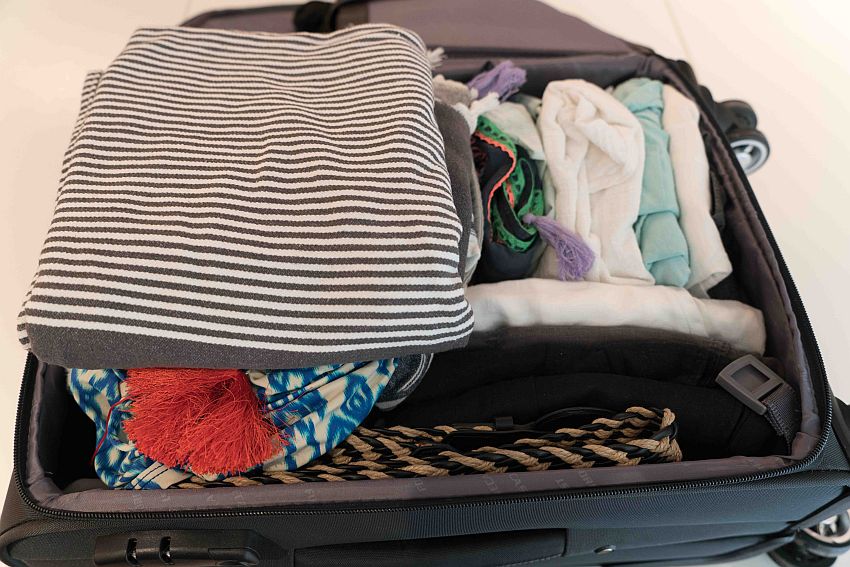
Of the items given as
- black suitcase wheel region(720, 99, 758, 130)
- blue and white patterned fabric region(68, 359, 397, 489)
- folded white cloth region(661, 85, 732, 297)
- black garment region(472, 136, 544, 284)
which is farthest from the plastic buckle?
black suitcase wheel region(720, 99, 758, 130)

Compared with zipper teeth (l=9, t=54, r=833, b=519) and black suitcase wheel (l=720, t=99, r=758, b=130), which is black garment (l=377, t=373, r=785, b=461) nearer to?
zipper teeth (l=9, t=54, r=833, b=519)

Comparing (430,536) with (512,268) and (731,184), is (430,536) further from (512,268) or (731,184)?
(731,184)

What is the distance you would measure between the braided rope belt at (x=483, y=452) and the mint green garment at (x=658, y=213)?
0.69 ft

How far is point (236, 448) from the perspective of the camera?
21.6 inches

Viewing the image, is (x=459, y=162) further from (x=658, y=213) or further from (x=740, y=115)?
(x=740, y=115)

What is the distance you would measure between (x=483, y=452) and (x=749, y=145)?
652 millimetres

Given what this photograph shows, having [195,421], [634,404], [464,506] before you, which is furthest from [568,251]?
[195,421]

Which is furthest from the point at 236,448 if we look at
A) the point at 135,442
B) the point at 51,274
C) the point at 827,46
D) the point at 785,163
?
the point at 827,46

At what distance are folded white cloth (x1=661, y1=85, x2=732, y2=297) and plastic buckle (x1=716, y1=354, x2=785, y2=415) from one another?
129mm

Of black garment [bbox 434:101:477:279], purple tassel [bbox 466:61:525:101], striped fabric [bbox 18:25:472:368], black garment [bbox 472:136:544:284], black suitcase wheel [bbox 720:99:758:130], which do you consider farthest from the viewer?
black suitcase wheel [bbox 720:99:758:130]

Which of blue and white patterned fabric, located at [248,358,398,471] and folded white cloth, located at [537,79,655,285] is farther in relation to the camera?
folded white cloth, located at [537,79,655,285]

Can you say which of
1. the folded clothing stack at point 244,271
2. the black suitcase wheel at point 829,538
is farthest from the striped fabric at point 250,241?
the black suitcase wheel at point 829,538

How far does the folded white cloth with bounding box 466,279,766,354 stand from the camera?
0.70 metres

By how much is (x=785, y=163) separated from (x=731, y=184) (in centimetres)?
44
